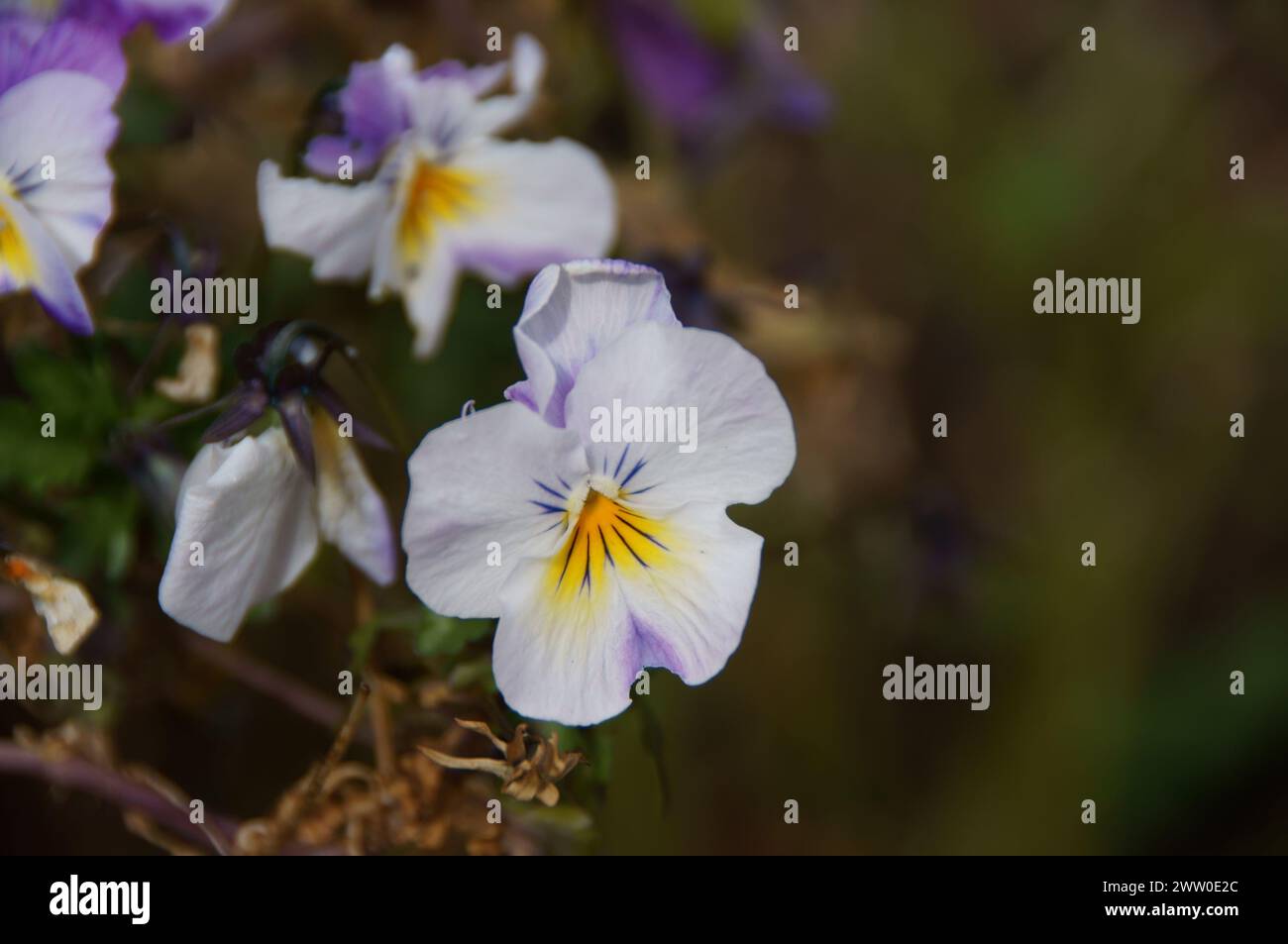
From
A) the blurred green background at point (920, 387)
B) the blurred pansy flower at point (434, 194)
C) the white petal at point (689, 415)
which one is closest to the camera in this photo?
the white petal at point (689, 415)

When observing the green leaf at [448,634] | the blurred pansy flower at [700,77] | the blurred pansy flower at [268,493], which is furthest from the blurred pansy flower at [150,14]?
the blurred pansy flower at [700,77]

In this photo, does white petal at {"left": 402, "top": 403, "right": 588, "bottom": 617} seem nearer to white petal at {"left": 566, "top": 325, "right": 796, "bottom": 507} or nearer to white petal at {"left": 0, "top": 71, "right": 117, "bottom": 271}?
white petal at {"left": 566, "top": 325, "right": 796, "bottom": 507}

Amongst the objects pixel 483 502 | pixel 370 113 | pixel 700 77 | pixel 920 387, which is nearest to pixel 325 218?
pixel 370 113

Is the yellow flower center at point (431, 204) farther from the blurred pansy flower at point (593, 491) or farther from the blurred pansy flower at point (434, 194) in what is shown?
the blurred pansy flower at point (593, 491)

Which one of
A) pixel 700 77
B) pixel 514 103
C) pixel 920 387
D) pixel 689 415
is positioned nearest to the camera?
pixel 689 415

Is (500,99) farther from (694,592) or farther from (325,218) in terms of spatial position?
(694,592)

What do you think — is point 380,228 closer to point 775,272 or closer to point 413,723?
point 413,723
